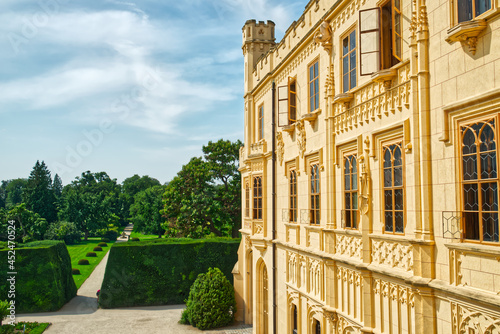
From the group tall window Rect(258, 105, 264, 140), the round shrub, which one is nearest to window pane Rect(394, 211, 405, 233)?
tall window Rect(258, 105, 264, 140)

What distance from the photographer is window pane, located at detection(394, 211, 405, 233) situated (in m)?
8.96

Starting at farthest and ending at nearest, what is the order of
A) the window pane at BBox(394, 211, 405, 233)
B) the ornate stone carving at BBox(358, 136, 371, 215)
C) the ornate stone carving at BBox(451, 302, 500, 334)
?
the ornate stone carving at BBox(358, 136, 371, 215) → the window pane at BBox(394, 211, 405, 233) → the ornate stone carving at BBox(451, 302, 500, 334)

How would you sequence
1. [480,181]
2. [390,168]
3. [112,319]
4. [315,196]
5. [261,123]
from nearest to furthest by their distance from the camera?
1. [480,181]
2. [390,168]
3. [315,196]
4. [261,123]
5. [112,319]

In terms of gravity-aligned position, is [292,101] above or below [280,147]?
above

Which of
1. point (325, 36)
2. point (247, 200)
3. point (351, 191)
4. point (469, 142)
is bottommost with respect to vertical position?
point (247, 200)

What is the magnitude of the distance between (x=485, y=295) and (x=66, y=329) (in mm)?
23092

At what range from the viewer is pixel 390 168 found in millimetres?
9453

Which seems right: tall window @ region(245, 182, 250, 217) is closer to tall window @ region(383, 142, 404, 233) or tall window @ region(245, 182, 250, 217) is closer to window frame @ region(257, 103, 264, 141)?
window frame @ region(257, 103, 264, 141)

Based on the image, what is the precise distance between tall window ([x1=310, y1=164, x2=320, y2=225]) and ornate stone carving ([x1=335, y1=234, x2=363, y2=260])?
1.83 metres

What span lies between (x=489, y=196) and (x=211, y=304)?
1922 centimetres

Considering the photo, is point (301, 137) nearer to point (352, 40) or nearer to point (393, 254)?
point (352, 40)

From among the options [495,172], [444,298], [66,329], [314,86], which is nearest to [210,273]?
[66,329]

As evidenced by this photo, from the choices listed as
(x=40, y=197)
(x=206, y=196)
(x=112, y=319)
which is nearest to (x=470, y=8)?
(x=112, y=319)

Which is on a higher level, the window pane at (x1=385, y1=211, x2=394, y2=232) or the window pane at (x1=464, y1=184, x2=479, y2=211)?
the window pane at (x1=464, y1=184, x2=479, y2=211)
